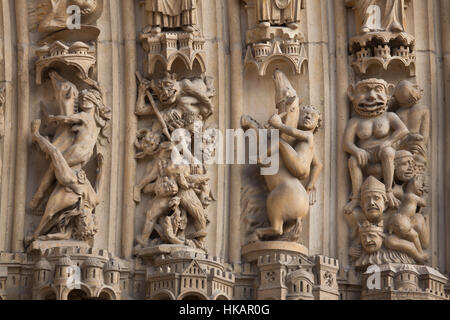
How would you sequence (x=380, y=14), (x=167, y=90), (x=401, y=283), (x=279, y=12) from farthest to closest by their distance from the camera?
(x=380, y=14) < (x=279, y=12) < (x=167, y=90) < (x=401, y=283)

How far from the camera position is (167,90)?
832 inches

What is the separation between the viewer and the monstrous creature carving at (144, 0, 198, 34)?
2130 cm

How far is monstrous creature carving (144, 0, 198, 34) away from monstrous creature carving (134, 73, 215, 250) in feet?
1.90

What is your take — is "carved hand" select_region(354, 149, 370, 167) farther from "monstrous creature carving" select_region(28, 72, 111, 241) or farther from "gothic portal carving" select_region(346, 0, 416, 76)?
"monstrous creature carving" select_region(28, 72, 111, 241)

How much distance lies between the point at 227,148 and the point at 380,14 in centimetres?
250

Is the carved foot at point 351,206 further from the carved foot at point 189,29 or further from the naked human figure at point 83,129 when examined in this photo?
the naked human figure at point 83,129

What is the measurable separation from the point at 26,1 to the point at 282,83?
10.3 ft

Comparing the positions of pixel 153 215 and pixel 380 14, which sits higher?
pixel 380 14

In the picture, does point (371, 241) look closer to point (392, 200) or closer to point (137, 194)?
point (392, 200)

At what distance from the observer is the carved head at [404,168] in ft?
69.9

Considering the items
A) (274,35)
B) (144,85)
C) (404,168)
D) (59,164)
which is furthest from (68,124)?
(404,168)

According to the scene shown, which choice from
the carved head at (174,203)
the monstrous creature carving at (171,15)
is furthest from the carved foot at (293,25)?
the carved head at (174,203)

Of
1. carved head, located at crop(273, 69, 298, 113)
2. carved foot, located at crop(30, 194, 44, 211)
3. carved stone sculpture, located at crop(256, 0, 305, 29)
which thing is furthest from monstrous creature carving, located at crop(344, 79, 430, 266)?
carved foot, located at crop(30, 194, 44, 211)

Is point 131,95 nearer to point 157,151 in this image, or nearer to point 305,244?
point 157,151
